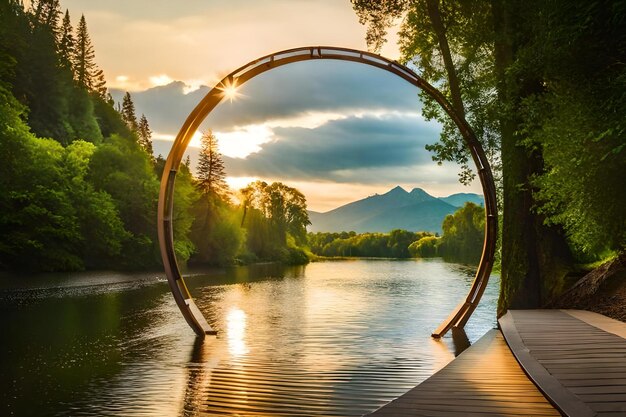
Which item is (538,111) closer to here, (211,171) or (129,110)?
(211,171)

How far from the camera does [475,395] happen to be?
6.84 m

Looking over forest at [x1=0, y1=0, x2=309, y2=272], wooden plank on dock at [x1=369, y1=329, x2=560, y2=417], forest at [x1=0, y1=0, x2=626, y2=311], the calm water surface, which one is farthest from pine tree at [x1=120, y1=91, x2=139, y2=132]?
wooden plank on dock at [x1=369, y1=329, x2=560, y2=417]

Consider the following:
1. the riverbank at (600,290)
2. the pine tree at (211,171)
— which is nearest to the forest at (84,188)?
the pine tree at (211,171)

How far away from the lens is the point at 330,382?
1025 centimetres

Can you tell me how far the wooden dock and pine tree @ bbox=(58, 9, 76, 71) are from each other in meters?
84.0

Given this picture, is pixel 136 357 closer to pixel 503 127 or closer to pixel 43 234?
pixel 503 127

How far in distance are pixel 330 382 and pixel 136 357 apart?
4995mm

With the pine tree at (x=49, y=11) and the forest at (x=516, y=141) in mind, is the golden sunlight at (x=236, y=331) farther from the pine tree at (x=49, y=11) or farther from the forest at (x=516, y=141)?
the pine tree at (x=49, y=11)

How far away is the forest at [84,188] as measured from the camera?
127 feet

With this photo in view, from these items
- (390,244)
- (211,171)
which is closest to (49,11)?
(211,171)

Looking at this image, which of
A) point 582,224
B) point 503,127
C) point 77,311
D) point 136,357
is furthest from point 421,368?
point 77,311

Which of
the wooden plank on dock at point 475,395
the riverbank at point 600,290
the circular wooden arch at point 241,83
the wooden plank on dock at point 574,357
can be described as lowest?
the wooden plank on dock at point 475,395

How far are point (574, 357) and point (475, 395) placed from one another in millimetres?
1820

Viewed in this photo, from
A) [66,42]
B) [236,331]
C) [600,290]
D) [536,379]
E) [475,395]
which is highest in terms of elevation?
[66,42]
